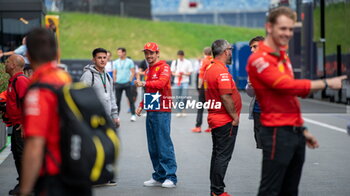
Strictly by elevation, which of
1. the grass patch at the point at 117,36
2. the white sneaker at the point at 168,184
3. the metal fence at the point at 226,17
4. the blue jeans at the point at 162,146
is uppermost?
the metal fence at the point at 226,17

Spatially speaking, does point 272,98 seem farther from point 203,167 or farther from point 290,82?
point 203,167

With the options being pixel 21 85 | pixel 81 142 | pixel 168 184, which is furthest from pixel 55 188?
pixel 168 184

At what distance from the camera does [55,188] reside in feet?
13.7

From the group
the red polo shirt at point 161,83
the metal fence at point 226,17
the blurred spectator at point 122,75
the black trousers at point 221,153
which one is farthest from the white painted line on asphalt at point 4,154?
the metal fence at point 226,17

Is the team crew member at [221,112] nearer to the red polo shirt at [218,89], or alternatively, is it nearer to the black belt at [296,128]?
the red polo shirt at [218,89]

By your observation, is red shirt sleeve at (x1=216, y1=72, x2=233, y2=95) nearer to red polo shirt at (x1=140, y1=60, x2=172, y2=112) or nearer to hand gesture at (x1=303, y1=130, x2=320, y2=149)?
red polo shirt at (x1=140, y1=60, x2=172, y2=112)

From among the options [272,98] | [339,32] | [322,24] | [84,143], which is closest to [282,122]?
[272,98]

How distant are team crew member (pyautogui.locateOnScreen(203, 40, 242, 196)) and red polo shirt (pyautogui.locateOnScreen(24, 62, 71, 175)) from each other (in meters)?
3.51

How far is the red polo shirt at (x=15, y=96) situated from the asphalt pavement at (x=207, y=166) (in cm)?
104

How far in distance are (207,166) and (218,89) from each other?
9.91ft

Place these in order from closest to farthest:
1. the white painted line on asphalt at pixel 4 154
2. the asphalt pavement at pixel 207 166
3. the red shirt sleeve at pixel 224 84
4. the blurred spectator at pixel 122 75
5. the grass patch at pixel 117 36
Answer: the red shirt sleeve at pixel 224 84, the asphalt pavement at pixel 207 166, the white painted line on asphalt at pixel 4 154, the blurred spectator at pixel 122 75, the grass patch at pixel 117 36

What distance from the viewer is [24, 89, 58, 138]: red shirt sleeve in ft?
13.3

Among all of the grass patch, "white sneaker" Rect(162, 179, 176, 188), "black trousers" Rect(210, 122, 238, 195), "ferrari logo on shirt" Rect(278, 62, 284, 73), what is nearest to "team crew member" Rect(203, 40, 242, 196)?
"black trousers" Rect(210, 122, 238, 195)

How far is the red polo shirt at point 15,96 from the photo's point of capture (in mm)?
7568
